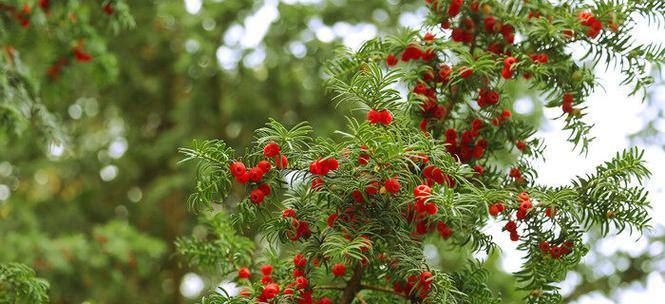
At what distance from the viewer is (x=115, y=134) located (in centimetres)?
758

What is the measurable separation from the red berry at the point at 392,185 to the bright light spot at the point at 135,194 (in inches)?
227

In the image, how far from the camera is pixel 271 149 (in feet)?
5.32

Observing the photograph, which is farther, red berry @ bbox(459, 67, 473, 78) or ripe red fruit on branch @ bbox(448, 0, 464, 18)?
ripe red fruit on branch @ bbox(448, 0, 464, 18)

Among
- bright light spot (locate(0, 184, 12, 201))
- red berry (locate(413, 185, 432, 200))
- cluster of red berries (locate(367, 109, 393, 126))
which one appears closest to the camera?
red berry (locate(413, 185, 432, 200))

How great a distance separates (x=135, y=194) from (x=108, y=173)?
36 centimetres

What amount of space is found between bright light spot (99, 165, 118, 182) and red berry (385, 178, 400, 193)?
5.51 m

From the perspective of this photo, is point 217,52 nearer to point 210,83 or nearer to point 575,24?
point 210,83

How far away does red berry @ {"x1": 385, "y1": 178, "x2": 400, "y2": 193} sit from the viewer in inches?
62.0

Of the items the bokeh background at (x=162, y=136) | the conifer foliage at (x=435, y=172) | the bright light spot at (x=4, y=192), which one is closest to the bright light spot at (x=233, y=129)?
the bokeh background at (x=162, y=136)

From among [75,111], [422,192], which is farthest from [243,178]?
[75,111]

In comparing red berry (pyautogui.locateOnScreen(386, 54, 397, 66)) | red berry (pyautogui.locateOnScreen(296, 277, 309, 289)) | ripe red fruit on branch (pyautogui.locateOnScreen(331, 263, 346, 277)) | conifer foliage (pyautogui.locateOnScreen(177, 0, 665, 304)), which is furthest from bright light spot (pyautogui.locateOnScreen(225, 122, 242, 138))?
red berry (pyautogui.locateOnScreen(296, 277, 309, 289))

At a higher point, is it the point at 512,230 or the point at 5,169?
the point at 5,169

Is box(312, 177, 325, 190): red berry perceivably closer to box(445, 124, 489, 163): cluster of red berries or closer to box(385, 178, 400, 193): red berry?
box(385, 178, 400, 193): red berry

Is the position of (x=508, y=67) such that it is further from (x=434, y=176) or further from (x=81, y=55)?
(x=81, y=55)
